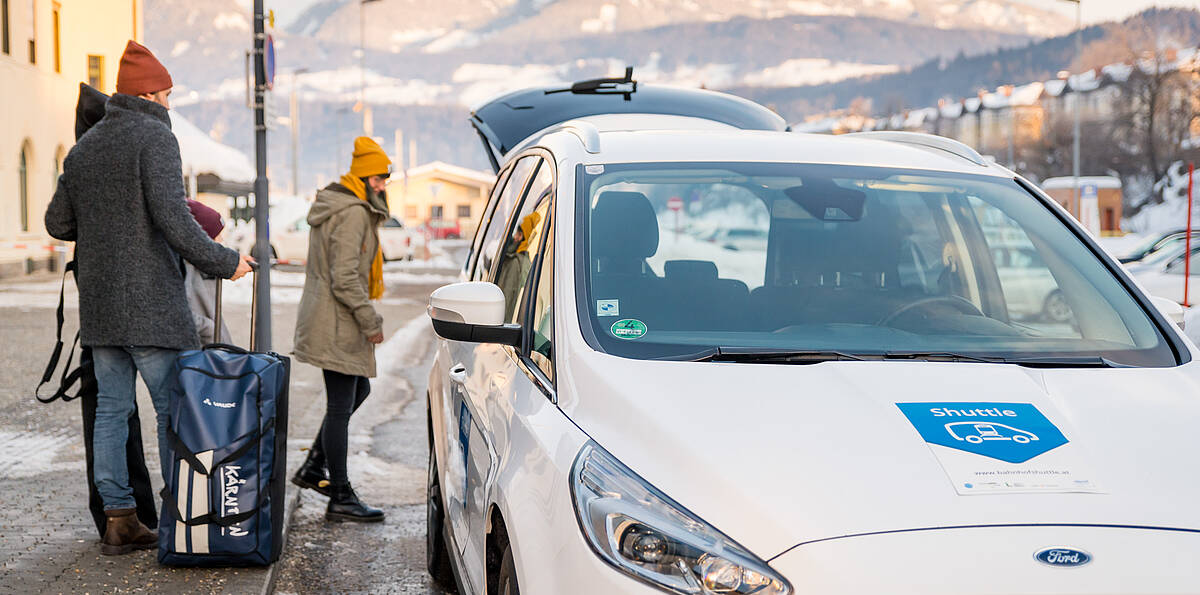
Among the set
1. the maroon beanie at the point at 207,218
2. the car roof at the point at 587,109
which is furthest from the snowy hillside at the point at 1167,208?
the maroon beanie at the point at 207,218

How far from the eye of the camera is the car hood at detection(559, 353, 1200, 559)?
7.58ft

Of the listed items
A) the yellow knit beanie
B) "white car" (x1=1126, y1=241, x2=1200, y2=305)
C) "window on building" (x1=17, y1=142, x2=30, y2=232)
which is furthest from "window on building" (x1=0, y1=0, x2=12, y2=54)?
the yellow knit beanie

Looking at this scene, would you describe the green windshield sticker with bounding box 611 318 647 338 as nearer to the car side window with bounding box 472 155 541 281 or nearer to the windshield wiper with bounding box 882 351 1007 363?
the windshield wiper with bounding box 882 351 1007 363

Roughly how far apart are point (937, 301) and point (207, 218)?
327cm

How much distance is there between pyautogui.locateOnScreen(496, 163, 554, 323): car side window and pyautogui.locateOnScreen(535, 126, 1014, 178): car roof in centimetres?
14

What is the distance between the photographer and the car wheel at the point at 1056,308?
3.53m

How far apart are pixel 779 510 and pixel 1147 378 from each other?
1200 millimetres

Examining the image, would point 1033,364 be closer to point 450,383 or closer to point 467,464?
point 467,464

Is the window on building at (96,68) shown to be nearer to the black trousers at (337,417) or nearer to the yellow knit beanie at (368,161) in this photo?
the yellow knit beanie at (368,161)

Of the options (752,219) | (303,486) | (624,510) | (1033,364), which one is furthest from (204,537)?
(1033,364)

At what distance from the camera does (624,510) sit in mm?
2416

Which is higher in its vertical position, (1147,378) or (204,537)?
(1147,378)

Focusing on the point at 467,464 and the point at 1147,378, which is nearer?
the point at 1147,378

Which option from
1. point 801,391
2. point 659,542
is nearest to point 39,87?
point 801,391
